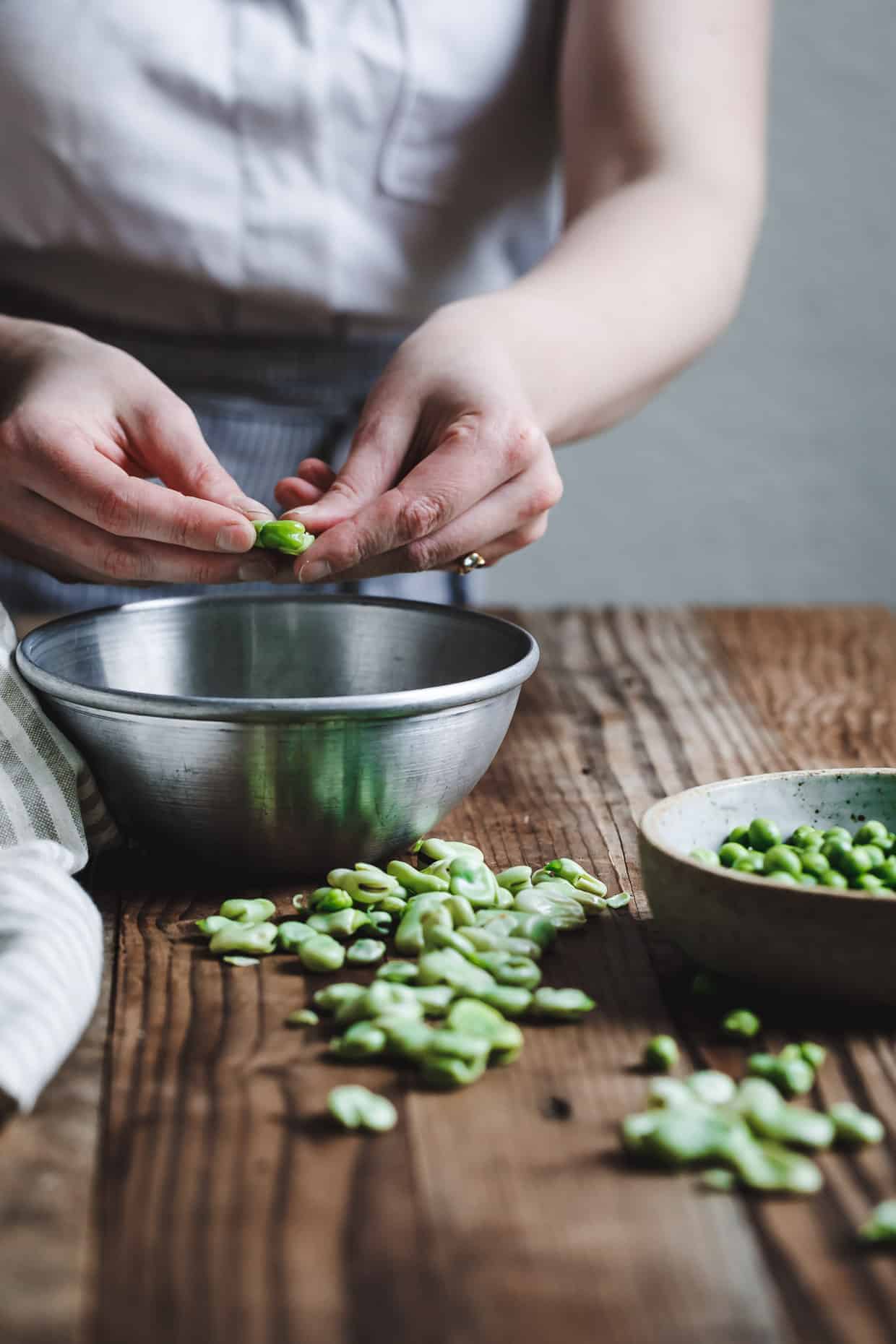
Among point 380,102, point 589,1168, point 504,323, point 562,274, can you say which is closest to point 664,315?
point 562,274

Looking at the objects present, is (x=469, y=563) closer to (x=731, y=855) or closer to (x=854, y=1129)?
(x=731, y=855)

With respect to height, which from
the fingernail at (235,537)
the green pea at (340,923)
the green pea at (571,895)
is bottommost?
the green pea at (340,923)

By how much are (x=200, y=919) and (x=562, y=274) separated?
72 centimetres

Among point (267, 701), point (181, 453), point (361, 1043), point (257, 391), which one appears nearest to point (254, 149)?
point (257, 391)

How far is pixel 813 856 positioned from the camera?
32.3 inches

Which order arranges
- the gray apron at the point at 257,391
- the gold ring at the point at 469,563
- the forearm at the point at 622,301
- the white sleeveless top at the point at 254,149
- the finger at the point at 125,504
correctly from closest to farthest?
the finger at the point at 125,504, the gold ring at the point at 469,563, the forearm at the point at 622,301, the white sleeveless top at the point at 254,149, the gray apron at the point at 257,391

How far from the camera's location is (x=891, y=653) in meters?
1.54

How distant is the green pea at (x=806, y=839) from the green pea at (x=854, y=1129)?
22 centimetres

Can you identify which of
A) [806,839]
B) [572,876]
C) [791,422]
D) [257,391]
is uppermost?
[806,839]

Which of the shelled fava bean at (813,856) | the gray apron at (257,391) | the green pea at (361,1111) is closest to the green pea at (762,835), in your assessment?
the shelled fava bean at (813,856)

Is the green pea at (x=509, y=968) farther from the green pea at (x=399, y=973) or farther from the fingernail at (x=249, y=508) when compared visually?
the fingernail at (x=249, y=508)

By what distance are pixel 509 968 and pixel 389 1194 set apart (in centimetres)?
20

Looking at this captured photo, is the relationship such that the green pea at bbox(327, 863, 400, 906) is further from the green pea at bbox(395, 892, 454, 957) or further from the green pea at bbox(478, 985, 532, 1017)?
the green pea at bbox(478, 985, 532, 1017)

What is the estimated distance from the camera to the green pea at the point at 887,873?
810 millimetres
